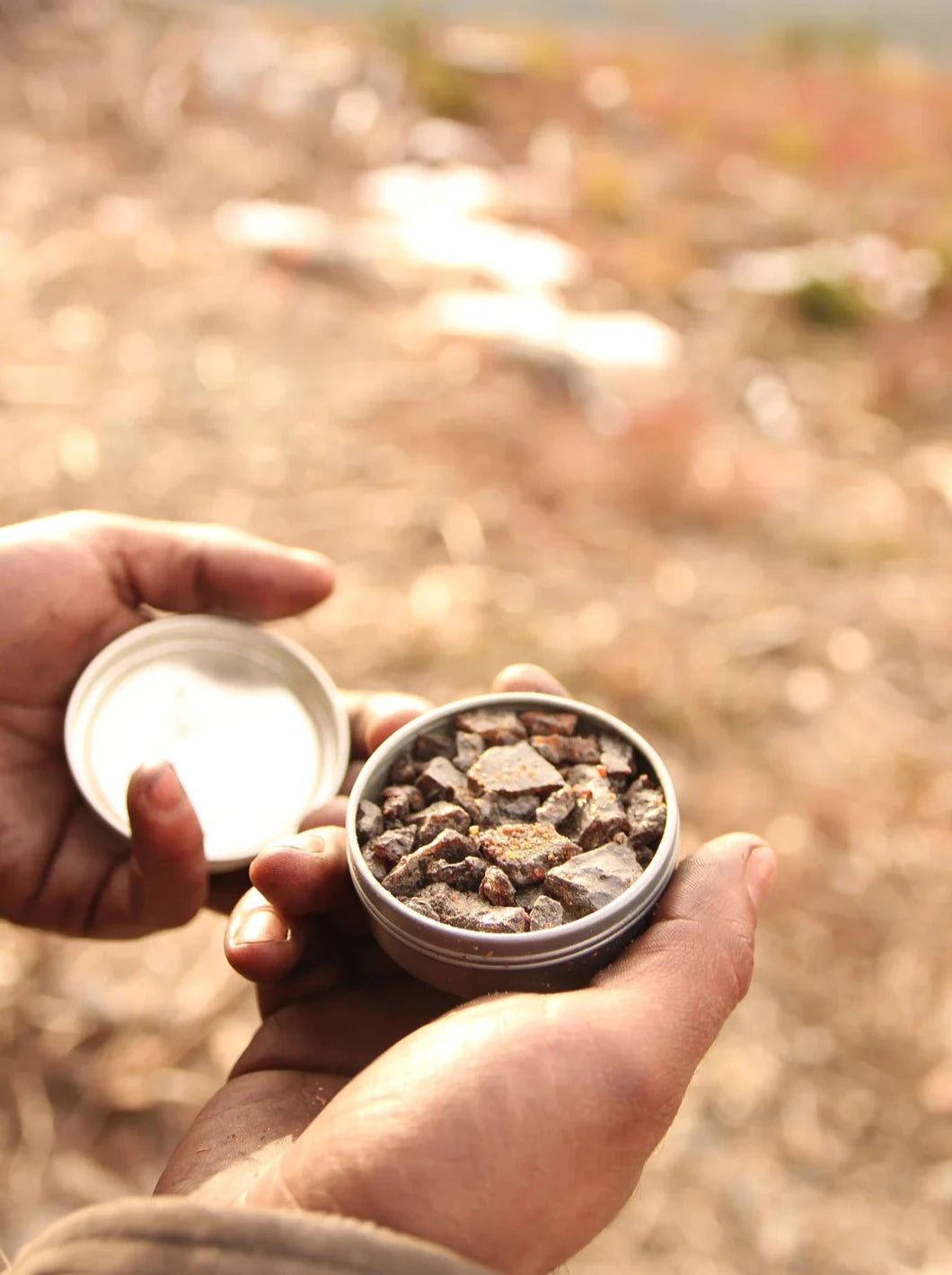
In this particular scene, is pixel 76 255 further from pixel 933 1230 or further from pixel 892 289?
pixel 933 1230

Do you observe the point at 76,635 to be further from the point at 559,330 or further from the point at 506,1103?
the point at 559,330

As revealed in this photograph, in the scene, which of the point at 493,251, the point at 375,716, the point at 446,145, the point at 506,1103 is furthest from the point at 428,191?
the point at 506,1103

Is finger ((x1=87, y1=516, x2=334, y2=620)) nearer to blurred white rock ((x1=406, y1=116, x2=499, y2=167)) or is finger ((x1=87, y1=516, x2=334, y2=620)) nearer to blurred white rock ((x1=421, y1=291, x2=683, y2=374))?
blurred white rock ((x1=421, y1=291, x2=683, y2=374))

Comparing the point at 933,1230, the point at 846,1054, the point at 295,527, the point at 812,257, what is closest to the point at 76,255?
the point at 295,527

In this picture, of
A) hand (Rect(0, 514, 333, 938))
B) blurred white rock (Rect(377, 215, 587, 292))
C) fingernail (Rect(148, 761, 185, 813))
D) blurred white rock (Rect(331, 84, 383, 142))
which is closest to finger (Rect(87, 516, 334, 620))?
hand (Rect(0, 514, 333, 938))

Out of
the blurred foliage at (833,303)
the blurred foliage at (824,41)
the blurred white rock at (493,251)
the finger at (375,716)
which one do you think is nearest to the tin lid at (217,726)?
the finger at (375,716)

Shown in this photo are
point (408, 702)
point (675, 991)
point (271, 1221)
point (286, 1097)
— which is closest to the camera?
point (271, 1221)
